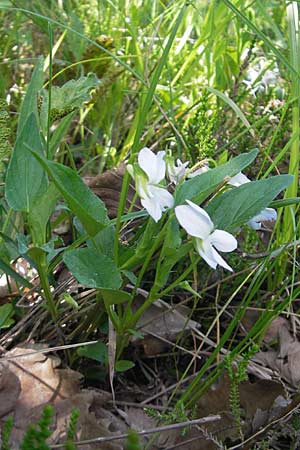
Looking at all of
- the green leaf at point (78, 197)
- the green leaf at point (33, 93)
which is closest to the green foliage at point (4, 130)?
the green leaf at point (33, 93)

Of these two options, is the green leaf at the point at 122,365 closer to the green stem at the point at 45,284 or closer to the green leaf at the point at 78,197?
the green stem at the point at 45,284

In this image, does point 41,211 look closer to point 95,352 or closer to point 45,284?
point 45,284

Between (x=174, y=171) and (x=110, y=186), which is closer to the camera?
(x=174, y=171)

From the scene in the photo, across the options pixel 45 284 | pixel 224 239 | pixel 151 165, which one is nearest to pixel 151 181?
pixel 151 165

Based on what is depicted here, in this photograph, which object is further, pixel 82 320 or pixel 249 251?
pixel 249 251

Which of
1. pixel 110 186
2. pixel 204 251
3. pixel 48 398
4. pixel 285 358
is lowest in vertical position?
pixel 285 358

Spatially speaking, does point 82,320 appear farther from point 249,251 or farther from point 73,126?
point 73,126

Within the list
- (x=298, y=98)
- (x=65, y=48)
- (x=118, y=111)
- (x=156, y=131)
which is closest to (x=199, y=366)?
(x=298, y=98)
